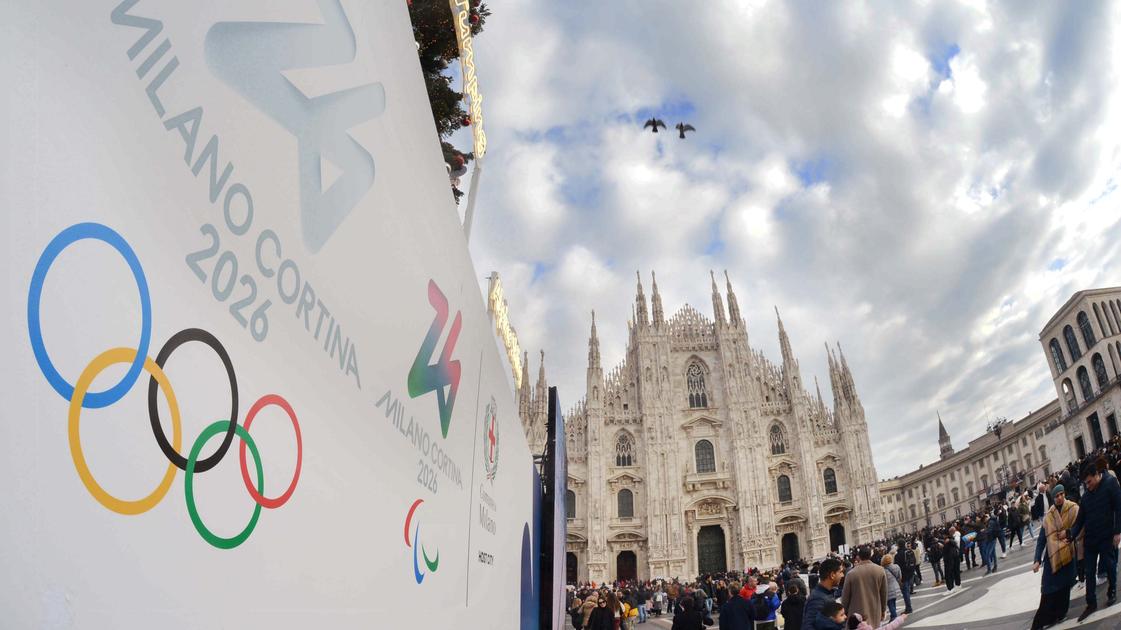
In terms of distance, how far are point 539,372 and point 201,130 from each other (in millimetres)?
35389

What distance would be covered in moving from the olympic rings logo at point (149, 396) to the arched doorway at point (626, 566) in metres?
32.3

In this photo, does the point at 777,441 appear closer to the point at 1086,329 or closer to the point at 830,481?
the point at 830,481

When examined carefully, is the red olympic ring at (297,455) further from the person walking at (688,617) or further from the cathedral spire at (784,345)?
the cathedral spire at (784,345)

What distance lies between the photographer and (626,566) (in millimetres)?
31125

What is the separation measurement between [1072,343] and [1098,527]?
36375 mm

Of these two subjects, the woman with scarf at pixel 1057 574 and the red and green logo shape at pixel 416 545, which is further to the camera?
the woman with scarf at pixel 1057 574

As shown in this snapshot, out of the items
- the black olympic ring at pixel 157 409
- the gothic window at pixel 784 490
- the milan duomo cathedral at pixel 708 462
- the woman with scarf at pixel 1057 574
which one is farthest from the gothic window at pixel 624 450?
the black olympic ring at pixel 157 409

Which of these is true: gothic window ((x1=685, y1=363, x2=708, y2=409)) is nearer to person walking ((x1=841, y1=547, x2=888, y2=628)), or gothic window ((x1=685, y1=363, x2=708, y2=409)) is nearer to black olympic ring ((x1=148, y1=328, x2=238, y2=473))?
person walking ((x1=841, y1=547, x2=888, y2=628))

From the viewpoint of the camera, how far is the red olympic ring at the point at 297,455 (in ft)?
4.59

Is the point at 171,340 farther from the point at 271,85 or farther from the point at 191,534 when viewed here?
the point at 271,85

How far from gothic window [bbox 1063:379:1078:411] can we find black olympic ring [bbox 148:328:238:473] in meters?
43.0

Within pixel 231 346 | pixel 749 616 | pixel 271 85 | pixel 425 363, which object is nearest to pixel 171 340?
pixel 231 346

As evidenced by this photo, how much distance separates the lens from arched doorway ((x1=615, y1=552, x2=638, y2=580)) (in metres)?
30.9

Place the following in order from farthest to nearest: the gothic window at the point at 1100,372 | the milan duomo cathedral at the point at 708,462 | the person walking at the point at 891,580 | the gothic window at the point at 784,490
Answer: the gothic window at the point at 784,490, the milan duomo cathedral at the point at 708,462, the gothic window at the point at 1100,372, the person walking at the point at 891,580
